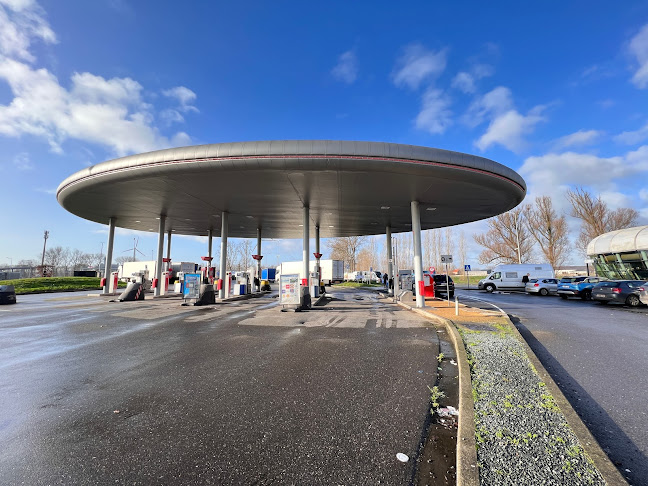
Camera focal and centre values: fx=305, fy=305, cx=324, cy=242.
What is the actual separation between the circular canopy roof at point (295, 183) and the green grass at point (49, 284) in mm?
13940

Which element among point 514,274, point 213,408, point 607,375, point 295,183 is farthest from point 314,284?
point 514,274

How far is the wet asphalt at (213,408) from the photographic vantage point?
2.62 metres

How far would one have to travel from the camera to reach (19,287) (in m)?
27.4

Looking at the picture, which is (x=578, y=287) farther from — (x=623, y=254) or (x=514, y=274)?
(x=623, y=254)

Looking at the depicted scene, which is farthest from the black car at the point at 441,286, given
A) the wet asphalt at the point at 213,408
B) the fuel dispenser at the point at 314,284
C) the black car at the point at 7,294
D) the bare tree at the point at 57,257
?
the bare tree at the point at 57,257

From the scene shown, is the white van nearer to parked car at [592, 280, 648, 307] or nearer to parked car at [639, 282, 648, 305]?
parked car at [592, 280, 648, 307]

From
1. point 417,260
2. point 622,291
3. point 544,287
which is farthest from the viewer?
point 544,287

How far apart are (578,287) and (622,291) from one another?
5145mm

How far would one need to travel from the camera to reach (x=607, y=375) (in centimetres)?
530

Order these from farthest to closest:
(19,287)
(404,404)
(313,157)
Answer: (19,287) < (313,157) < (404,404)

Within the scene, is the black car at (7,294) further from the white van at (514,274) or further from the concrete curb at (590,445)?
the white van at (514,274)

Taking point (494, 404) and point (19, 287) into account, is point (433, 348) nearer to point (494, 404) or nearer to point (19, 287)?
point (494, 404)

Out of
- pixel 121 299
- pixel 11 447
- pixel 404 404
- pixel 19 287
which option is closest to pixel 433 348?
pixel 404 404

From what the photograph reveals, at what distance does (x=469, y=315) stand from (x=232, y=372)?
879 centimetres
